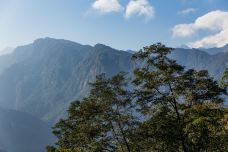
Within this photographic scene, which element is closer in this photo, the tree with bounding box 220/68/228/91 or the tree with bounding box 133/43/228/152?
the tree with bounding box 220/68/228/91

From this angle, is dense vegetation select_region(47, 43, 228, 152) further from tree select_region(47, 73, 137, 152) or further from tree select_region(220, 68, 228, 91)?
tree select_region(220, 68, 228, 91)

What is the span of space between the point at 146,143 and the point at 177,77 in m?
7.88

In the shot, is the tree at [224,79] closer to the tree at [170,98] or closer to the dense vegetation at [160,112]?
the dense vegetation at [160,112]

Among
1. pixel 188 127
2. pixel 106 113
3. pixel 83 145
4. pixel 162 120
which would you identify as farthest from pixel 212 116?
pixel 83 145

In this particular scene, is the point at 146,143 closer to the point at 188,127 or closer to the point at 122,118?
the point at 122,118

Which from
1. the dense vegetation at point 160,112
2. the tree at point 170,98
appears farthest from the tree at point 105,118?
the tree at point 170,98

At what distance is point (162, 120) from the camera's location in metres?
39.1

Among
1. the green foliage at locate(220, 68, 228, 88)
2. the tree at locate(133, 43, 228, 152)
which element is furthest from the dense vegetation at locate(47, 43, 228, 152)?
the green foliage at locate(220, 68, 228, 88)

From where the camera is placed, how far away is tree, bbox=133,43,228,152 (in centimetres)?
3853

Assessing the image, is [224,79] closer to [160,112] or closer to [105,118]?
[160,112]

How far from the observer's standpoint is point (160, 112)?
129 ft

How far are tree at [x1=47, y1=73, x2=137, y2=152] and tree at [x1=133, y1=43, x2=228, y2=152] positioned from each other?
158 inches

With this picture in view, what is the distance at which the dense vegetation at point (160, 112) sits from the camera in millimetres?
37531

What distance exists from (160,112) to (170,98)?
179 cm
